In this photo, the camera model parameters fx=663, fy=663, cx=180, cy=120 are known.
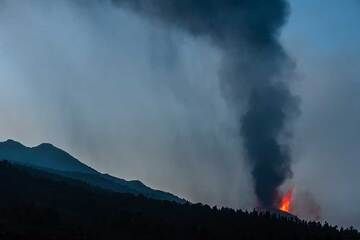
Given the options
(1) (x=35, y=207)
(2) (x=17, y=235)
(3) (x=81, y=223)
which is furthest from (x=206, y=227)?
(2) (x=17, y=235)

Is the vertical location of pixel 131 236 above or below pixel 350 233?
below

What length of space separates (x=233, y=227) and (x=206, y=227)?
8084mm

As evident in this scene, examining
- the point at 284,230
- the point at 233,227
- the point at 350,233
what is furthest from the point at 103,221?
the point at 350,233

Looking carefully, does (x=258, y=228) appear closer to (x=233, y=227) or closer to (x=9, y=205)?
(x=233, y=227)

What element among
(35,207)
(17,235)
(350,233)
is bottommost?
(17,235)

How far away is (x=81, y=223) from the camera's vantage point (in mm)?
180250

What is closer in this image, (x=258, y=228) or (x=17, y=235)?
(x=17, y=235)

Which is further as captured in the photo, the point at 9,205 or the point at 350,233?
the point at 350,233

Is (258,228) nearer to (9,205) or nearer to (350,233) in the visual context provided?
(350,233)

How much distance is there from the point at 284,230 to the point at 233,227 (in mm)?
15338

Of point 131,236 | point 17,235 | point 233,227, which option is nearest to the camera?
point 17,235

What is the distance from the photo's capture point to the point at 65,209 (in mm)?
199125

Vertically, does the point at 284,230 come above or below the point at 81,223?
above

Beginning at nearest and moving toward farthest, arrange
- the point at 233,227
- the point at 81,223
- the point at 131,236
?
the point at 131,236
the point at 81,223
the point at 233,227
